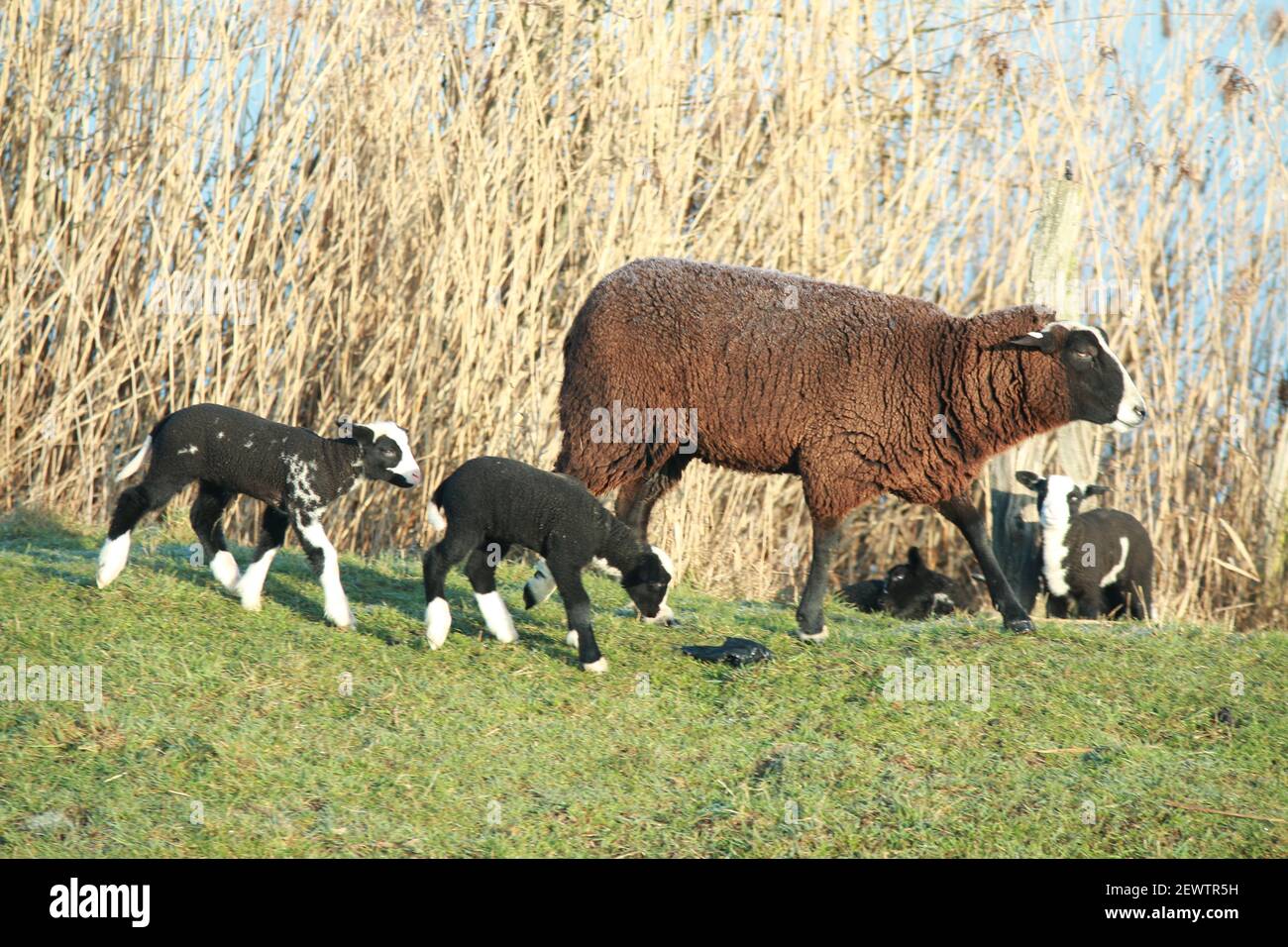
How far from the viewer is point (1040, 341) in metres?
6.81

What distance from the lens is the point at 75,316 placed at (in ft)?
Result: 29.7

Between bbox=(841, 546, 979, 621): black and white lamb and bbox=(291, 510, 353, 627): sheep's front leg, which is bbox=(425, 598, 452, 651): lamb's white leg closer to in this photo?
bbox=(291, 510, 353, 627): sheep's front leg

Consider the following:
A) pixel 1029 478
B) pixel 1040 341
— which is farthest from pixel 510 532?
pixel 1029 478

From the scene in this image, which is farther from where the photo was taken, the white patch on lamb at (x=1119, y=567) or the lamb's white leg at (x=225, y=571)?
the white patch on lamb at (x=1119, y=567)

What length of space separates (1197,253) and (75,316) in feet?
24.6

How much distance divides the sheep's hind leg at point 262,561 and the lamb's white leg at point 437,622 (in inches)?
34.1

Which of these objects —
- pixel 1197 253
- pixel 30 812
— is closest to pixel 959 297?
pixel 1197 253

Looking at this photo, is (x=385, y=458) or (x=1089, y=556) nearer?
(x=385, y=458)

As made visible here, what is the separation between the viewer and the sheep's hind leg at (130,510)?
6.24m

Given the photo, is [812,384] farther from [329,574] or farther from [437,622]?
[329,574]

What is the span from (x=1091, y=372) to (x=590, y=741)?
10.5ft

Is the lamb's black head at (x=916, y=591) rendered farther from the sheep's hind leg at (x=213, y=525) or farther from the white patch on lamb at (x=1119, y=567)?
the sheep's hind leg at (x=213, y=525)

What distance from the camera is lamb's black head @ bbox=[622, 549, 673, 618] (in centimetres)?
645

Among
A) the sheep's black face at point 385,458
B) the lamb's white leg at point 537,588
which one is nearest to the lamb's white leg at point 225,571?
the sheep's black face at point 385,458
